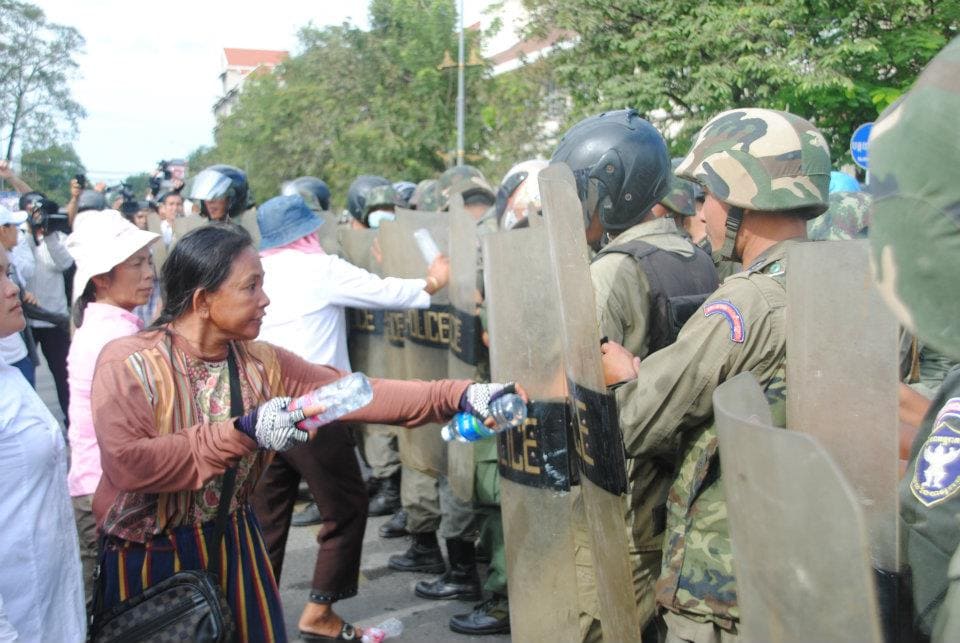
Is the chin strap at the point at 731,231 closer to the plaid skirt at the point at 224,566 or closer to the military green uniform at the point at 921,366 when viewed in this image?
the military green uniform at the point at 921,366

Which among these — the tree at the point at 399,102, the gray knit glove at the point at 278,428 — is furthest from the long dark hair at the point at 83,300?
the tree at the point at 399,102

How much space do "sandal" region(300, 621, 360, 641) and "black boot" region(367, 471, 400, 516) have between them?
197 centimetres

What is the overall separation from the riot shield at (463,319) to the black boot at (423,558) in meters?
1.19

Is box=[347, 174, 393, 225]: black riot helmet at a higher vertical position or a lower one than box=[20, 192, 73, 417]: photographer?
higher

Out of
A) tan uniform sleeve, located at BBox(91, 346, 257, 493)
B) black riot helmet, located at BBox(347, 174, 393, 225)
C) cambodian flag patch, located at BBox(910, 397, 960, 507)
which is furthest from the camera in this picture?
black riot helmet, located at BBox(347, 174, 393, 225)

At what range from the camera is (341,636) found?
426cm

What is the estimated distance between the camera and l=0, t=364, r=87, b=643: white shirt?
2.10 meters

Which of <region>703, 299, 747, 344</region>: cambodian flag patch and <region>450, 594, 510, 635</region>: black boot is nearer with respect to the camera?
<region>703, 299, 747, 344</region>: cambodian flag patch

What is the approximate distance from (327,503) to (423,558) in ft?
4.24

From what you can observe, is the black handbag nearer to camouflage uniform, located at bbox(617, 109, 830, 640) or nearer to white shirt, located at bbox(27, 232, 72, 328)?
camouflage uniform, located at bbox(617, 109, 830, 640)

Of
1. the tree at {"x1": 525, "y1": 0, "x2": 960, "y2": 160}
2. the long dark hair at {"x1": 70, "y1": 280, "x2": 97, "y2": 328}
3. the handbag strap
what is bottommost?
the handbag strap

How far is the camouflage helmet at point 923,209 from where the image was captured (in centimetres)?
88

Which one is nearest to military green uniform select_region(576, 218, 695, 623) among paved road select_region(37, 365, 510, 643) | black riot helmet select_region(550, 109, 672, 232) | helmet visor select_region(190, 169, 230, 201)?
black riot helmet select_region(550, 109, 672, 232)

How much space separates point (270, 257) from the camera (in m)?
4.46
